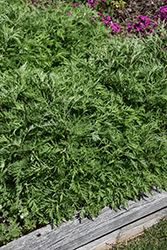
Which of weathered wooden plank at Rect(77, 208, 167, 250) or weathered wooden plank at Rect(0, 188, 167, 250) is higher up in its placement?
weathered wooden plank at Rect(0, 188, 167, 250)

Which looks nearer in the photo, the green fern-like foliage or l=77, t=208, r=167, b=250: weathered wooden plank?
the green fern-like foliage

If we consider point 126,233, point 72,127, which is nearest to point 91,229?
point 126,233

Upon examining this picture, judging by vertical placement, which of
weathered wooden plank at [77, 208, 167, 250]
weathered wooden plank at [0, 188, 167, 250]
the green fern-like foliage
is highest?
the green fern-like foliage

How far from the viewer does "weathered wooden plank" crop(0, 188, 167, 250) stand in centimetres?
275

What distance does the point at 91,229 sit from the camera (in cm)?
294

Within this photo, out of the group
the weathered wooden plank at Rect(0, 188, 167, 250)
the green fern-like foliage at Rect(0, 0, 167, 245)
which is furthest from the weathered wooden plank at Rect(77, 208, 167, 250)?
the green fern-like foliage at Rect(0, 0, 167, 245)

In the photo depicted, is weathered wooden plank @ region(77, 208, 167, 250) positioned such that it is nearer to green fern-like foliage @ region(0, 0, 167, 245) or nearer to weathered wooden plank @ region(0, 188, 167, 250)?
weathered wooden plank @ region(0, 188, 167, 250)

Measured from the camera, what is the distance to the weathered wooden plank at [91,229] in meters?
2.75

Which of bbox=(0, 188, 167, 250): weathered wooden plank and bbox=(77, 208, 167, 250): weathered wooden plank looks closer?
bbox=(0, 188, 167, 250): weathered wooden plank

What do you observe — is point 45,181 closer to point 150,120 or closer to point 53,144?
point 53,144

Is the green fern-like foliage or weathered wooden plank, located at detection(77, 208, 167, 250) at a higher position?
the green fern-like foliage

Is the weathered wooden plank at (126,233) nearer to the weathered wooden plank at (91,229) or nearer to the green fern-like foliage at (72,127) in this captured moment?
the weathered wooden plank at (91,229)

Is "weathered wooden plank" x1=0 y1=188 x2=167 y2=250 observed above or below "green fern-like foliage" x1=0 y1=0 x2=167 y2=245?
below

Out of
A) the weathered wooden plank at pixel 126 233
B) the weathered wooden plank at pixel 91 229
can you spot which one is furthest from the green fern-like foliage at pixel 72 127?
the weathered wooden plank at pixel 126 233
